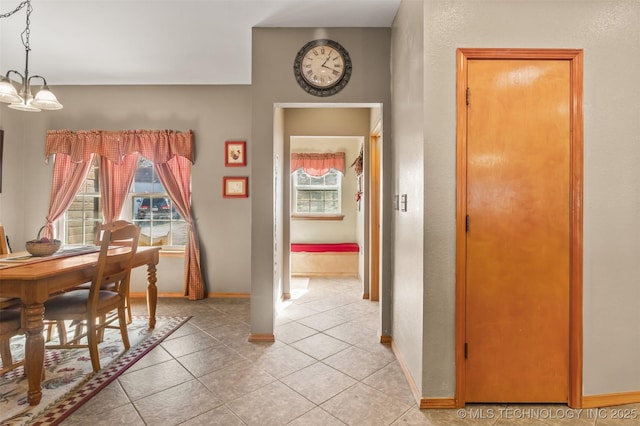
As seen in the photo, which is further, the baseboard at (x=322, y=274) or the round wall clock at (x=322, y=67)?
the baseboard at (x=322, y=274)

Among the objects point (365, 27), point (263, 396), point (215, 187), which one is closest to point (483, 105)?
point (365, 27)

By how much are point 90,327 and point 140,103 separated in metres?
3.05

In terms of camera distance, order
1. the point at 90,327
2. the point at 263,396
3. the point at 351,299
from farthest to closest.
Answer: the point at 351,299
the point at 90,327
the point at 263,396

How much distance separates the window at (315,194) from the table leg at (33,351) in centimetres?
466

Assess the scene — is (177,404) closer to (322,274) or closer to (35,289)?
(35,289)

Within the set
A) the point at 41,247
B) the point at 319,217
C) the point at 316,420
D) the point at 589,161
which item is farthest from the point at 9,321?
the point at 319,217

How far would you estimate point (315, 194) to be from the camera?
6.32 meters

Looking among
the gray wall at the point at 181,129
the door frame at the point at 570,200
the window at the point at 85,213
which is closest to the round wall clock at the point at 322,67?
the door frame at the point at 570,200

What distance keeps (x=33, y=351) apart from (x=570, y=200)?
134 inches

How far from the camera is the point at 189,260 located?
401 cm

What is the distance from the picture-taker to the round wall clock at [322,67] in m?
2.69

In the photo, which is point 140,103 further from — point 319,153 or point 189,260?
point 319,153

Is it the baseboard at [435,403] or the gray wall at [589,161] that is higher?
the gray wall at [589,161]

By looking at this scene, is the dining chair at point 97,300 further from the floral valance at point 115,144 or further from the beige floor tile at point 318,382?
the floral valance at point 115,144
